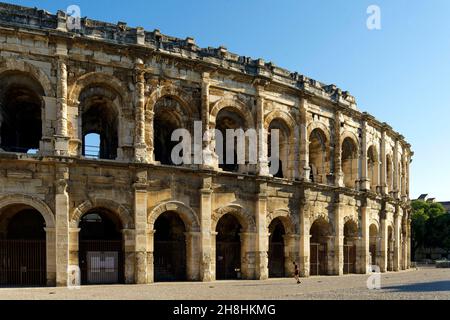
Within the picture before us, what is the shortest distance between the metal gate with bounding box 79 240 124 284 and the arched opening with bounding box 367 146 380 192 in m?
15.0

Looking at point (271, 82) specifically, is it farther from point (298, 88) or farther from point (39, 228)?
point (39, 228)

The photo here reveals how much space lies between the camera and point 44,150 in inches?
647

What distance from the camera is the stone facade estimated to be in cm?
1634

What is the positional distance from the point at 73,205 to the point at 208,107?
5942mm

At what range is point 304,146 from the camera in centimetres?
2197

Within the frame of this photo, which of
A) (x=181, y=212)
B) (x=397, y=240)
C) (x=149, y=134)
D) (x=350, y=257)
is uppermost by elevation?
(x=149, y=134)

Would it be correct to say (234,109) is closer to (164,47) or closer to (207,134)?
(207,134)

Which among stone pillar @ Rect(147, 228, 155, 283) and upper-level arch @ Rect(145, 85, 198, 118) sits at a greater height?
upper-level arch @ Rect(145, 85, 198, 118)

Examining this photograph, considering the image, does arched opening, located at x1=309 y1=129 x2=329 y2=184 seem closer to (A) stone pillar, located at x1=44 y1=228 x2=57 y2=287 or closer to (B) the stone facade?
(B) the stone facade

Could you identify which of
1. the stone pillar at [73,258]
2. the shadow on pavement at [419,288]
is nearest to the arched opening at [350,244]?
the shadow on pavement at [419,288]

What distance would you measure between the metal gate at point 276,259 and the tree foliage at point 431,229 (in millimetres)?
30637

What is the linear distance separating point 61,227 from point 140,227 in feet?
8.14

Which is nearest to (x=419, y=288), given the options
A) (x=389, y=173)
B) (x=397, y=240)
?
(x=397, y=240)

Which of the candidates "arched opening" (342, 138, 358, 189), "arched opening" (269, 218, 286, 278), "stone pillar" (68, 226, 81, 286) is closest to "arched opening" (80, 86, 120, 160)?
"stone pillar" (68, 226, 81, 286)
